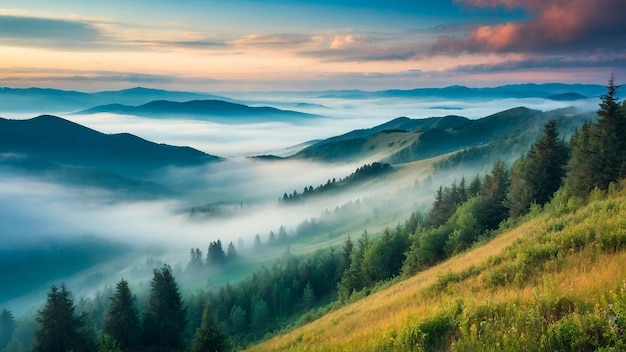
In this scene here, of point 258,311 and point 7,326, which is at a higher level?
point 258,311

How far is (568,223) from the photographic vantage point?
26.2 meters

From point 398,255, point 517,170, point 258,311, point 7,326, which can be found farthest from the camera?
point 7,326

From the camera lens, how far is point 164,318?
6034 cm

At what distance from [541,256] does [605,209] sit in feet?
37.2

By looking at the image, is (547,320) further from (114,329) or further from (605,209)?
(114,329)

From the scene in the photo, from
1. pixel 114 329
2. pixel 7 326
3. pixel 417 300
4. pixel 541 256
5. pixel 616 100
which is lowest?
pixel 7 326

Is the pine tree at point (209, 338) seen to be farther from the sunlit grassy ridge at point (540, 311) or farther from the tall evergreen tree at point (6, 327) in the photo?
the tall evergreen tree at point (6, 327)

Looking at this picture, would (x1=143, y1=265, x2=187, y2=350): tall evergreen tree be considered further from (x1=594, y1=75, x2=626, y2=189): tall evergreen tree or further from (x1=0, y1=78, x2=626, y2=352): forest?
(x1=594, y1=75, x2=626, y2=189): tall evergreen tree

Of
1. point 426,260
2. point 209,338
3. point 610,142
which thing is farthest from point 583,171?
point 209,338

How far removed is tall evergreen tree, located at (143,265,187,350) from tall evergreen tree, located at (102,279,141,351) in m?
3.08

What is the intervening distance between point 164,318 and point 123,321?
6.64 m

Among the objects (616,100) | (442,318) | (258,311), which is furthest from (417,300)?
(258,311)

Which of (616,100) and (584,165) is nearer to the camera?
(584,165)

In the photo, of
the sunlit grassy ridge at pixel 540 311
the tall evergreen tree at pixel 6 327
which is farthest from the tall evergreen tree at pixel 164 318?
the tall evergreen tree at pixel 6 327
